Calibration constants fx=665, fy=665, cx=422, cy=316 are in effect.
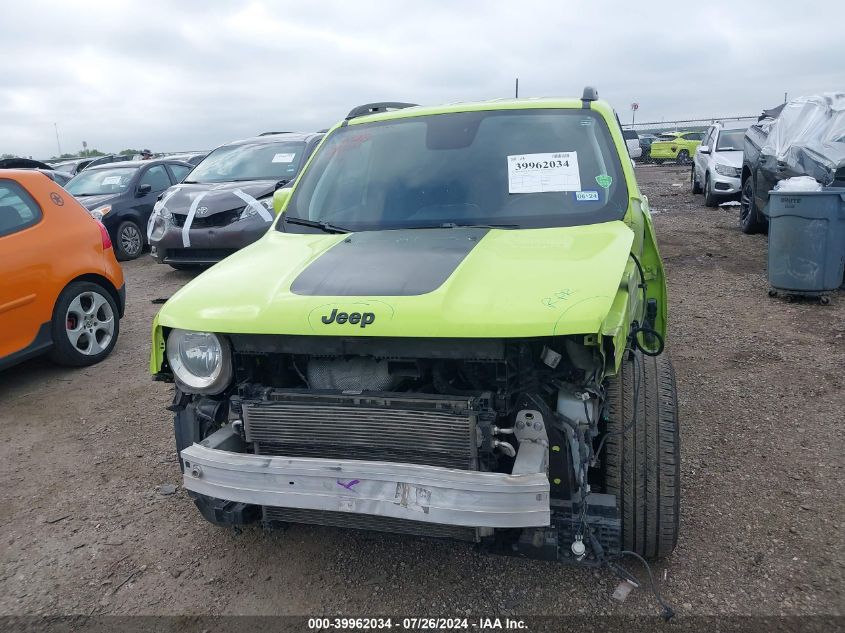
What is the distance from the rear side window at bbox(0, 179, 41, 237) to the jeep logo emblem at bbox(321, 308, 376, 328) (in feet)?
12.0

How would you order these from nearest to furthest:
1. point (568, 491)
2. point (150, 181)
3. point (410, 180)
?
point (568, 491) → point (410, 180) → point (150, 181)

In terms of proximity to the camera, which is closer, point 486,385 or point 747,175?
point 486,385

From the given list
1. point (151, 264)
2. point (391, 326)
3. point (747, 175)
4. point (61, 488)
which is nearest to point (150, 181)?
point (151, 264)

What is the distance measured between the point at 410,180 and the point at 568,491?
1.78 m

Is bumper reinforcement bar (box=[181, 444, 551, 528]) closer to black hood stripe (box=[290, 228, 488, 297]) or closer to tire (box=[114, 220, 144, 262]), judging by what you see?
black hood stripe (box=[290, 228, 488, 297])

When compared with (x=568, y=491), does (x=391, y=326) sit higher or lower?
higher

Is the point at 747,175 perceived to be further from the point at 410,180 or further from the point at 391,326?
the point at 391,326

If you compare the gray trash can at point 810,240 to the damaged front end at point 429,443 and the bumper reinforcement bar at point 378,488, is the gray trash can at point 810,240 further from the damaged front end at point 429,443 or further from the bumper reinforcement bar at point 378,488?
the bumper reinforcement bar at point 378,488

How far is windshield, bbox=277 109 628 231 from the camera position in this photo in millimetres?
3125

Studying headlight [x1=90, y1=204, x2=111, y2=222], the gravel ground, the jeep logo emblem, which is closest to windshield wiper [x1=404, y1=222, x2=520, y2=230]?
the jeep logo emblem

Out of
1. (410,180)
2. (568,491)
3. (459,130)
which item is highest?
(459,130)

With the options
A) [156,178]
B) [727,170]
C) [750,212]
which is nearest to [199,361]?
[750,212]

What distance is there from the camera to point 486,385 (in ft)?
7.73

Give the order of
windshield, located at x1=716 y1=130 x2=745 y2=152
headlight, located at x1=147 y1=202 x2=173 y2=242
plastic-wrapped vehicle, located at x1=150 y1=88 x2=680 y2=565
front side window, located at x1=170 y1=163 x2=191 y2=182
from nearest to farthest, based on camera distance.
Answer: plastic-wrapped vehicle, located at x1=150 y1=88 x2=680 y2=565 < headlight, located at x1=147 y1=202 x2=173 y2=242 < front side window, located at x1=170 y1=163 x2=191 y2=182 < windshield, located at x1=716 y1=130 x2=745 y2=152
